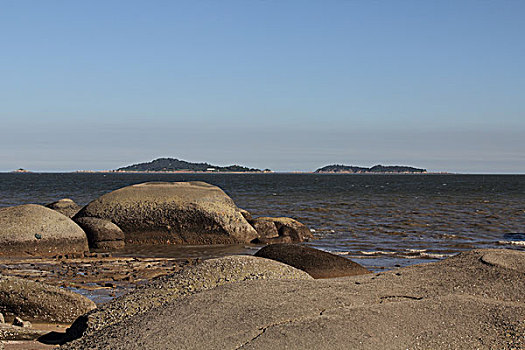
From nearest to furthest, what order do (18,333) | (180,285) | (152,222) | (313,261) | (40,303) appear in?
(18,333), (180,285), (40,303), (313,261), (152,222)

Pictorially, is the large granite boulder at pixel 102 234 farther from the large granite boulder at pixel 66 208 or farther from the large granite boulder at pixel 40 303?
the large granite boulder at pixel 40 303

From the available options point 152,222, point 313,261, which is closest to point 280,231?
point 152,222

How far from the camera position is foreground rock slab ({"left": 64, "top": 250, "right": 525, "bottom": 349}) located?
15.3 ft

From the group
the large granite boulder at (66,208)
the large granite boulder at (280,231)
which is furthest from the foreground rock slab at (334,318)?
the large granite boulder at (66,208)

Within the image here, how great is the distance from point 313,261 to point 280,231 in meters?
7.98

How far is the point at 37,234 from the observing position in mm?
13727

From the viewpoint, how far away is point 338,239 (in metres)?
18.1

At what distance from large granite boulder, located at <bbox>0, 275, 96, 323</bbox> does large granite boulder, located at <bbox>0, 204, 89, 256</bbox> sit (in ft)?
21.0

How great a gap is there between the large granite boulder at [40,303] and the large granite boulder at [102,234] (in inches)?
303

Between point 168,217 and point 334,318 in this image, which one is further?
point 168,217

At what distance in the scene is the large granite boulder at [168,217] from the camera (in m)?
16.2

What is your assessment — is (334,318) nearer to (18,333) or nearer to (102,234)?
(18,333)

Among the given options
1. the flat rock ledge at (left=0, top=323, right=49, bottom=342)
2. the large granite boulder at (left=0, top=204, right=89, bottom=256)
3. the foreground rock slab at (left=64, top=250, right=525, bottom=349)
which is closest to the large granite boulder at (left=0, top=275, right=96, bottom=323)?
the flat rock ledge at (left=0, top=323, right=49, bottom=342)

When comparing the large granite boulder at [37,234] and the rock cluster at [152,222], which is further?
the rock cluster at [152,222]
